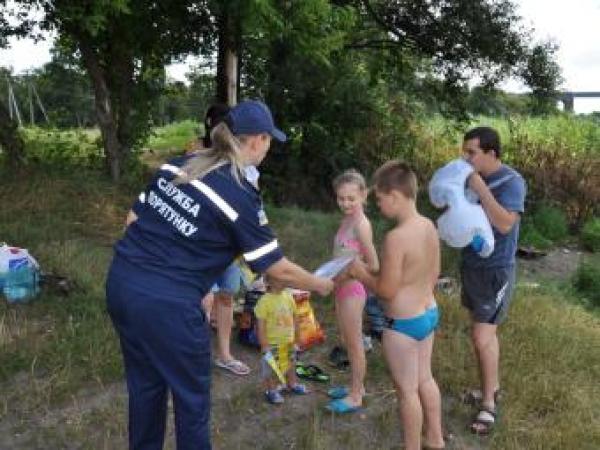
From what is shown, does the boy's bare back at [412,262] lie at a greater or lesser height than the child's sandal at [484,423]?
greater

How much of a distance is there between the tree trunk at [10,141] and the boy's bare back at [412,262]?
295 inches

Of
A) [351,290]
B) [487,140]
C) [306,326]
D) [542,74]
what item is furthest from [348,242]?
[542,74]

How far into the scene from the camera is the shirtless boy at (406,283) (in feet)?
12.1

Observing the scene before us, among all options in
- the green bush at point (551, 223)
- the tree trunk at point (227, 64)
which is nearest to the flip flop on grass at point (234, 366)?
the tree trunk at point (227, 64)

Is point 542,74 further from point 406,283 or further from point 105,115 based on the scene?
point 406,283

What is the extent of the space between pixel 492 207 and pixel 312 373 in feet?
5.99

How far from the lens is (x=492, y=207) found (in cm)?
422

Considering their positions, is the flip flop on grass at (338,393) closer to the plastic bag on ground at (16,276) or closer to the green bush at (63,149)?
the plastic bag on ground at (16,276)

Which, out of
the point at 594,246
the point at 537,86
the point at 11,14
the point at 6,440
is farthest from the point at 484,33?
the point at 6,440

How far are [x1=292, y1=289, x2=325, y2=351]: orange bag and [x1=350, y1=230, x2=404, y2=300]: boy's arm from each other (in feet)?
5.77

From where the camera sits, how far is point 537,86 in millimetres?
13836

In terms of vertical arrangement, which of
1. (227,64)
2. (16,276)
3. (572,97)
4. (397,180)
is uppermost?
(227,64)

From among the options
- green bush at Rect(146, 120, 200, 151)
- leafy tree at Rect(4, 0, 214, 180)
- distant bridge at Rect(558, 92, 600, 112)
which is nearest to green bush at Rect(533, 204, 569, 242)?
distant bridge at Rect(558, 92, 600, 112)

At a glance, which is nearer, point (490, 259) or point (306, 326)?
point (490, 259)
